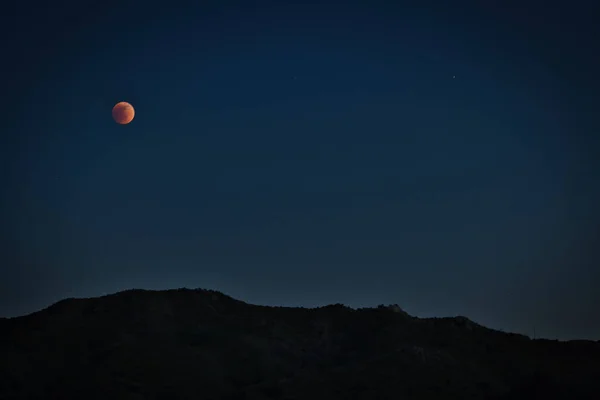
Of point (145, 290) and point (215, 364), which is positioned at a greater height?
point (145, 290)

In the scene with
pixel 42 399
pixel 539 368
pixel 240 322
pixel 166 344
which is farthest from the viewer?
pixel 240 322

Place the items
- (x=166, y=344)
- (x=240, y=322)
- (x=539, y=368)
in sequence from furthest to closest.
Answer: (x=240, y=322) → (x=166, y=344) → (x=539, y=368)

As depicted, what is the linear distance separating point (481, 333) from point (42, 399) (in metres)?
30.2

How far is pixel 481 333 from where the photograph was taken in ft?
146

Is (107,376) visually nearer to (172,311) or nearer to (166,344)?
(166,344)

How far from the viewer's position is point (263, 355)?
40.3m

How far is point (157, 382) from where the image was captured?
119ft

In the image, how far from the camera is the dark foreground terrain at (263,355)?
35250mm

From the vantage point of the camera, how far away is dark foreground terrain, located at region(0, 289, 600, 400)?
3525 cm

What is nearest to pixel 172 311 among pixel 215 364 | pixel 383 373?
pixel 215 364

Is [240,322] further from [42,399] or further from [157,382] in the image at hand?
[42,399]

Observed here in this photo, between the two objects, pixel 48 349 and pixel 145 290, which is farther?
pixel 145 290

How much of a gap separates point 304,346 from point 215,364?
274 inches

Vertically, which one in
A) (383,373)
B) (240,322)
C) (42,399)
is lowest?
(42,399)
